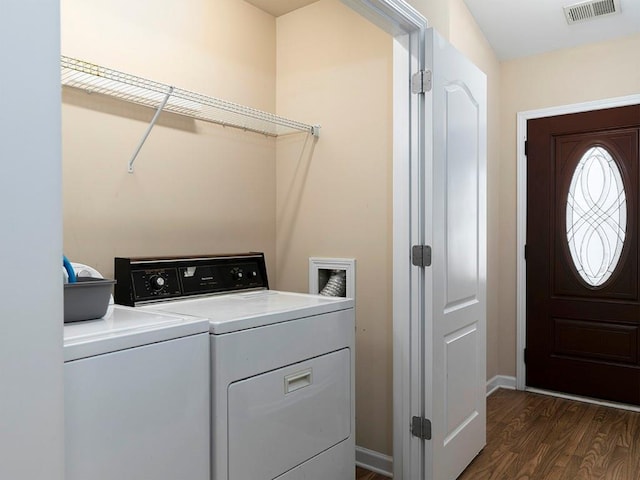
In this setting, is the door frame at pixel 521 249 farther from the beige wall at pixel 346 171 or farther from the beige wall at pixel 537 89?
the beige wall at pixel 346 171

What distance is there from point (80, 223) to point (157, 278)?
363mm

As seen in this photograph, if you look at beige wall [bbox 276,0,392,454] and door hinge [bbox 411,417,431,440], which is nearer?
door hinge [bbox 411,417,431,440]

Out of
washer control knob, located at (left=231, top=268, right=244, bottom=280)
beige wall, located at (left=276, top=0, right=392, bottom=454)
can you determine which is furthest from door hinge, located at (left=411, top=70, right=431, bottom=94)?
washer control knob, located at (left=231, top=268, right=244, bottom=280)

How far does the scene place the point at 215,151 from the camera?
2424 mm

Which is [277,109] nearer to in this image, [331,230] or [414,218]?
[331,230]

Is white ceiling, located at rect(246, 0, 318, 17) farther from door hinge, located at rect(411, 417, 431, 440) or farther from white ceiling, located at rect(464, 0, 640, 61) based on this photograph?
door hinge, located at rect(411, 417, 431, 440)

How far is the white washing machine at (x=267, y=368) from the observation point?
1.44 m

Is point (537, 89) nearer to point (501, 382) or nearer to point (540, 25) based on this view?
point (540, 25)

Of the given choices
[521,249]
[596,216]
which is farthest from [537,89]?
[521,249]

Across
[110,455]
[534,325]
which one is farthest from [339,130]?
[534,325]

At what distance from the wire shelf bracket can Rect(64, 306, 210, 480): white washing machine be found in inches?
36.6

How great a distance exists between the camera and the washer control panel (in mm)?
1865

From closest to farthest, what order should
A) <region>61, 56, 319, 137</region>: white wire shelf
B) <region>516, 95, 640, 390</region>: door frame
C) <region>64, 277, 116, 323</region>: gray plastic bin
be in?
1. <region>64, 277, 116, 323</region>: gray plastic bin
2. <region>61, 56, 319, 137</region>: white wire shelf
3. <region>516, 95, 640, 390</region>: door frame

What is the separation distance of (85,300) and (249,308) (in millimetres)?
571
